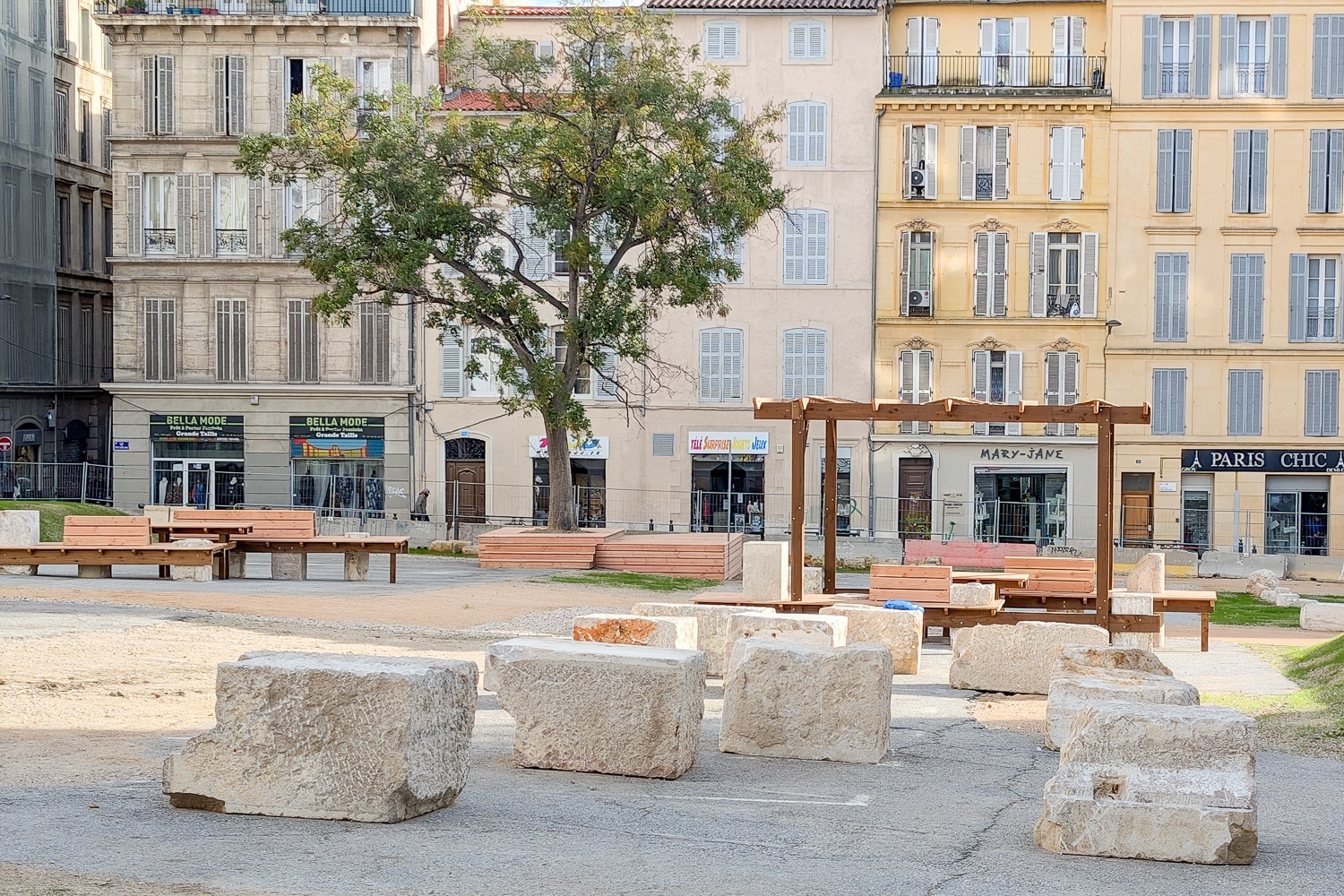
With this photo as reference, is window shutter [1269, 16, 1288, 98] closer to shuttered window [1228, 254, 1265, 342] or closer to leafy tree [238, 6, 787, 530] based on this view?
shuttered window [1228, 254, 1265, 342]

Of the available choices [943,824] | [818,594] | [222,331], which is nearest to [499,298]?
[818,594]

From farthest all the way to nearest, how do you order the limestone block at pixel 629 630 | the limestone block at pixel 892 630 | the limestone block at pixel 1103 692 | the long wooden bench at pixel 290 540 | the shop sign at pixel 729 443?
the shop sign at pixel 729 443, the long wooden bench at pixel 290 540, the limestone block at pixel 892 630, the limestone block at pixel 629 630, the limestone block at pixel 1103 692

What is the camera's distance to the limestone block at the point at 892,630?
606 inches

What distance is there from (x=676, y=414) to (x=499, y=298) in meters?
13.4

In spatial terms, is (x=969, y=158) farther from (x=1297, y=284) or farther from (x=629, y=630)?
(x=629, y=630)

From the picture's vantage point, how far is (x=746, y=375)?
42.9m

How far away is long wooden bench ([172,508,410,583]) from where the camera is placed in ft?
78.7

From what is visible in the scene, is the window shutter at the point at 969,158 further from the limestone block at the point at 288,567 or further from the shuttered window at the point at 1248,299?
the limestone block at the point at 288,567

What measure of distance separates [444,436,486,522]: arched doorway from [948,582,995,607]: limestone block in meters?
25.5

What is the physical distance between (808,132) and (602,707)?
35052mm

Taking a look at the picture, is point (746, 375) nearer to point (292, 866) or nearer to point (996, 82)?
point (996, 82)

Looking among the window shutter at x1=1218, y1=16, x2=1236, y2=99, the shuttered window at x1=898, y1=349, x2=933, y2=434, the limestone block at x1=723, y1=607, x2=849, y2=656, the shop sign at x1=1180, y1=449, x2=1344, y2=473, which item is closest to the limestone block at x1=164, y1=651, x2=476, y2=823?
the limestone block at x1=723, y1=607, x2=849, y2=656

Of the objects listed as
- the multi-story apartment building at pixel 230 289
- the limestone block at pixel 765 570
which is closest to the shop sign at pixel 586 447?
the multi-story apartment building at pixel 230 289

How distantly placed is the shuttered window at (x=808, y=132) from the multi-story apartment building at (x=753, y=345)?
3 cm
